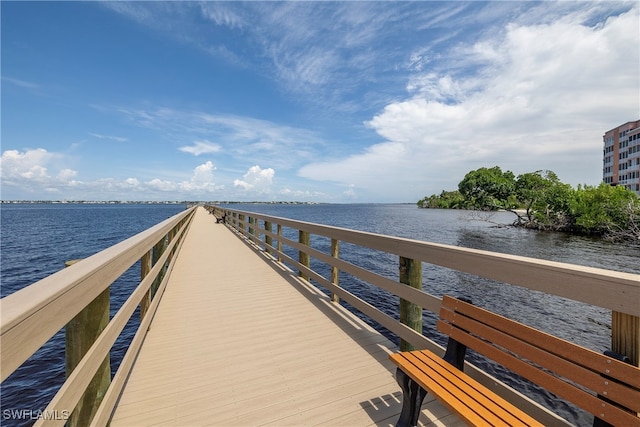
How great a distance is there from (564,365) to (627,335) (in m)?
0.30

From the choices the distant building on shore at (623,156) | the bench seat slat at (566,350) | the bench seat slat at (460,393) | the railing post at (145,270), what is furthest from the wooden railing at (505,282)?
the distant building on shore at (623,156)

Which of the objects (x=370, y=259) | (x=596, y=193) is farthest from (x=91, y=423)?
(x=596, y=193)

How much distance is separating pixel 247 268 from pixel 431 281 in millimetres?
7124

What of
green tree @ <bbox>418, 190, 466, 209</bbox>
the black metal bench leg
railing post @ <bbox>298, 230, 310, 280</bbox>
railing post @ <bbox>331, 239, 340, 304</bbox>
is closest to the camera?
the black metal bench leg

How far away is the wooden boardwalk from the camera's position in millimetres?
2275

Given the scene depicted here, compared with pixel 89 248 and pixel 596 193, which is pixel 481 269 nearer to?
pixel 89 248

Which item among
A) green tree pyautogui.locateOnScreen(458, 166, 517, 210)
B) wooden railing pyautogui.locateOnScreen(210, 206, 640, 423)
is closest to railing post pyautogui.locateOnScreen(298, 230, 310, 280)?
wooden railing pyautogui.locateOnScreen(210, 206, 640, 423)

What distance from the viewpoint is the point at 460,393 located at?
6.00 feet

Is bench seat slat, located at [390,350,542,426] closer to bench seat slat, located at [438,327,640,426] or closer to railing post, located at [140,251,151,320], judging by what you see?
bench seat slat, located at [438,327,640,426]

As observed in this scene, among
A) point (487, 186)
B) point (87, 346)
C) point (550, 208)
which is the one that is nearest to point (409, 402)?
point (87, 346)

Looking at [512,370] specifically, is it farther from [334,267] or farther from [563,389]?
[334,267]

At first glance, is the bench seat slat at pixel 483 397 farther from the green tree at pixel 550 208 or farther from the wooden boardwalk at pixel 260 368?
the green tree at pixel 550 208

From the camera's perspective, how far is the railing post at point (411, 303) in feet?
9.57

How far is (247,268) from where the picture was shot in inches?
281
